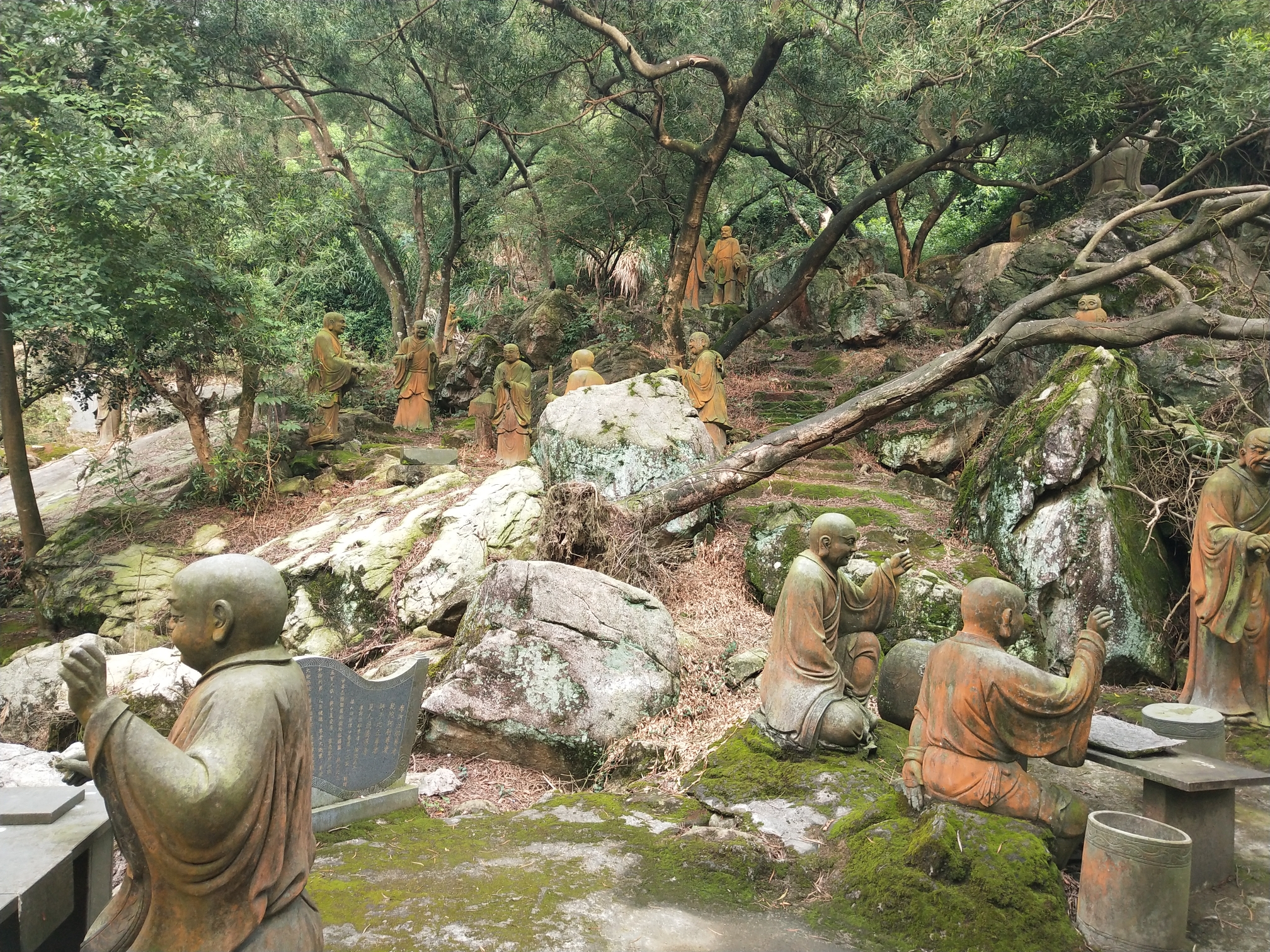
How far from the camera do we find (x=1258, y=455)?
7.03m

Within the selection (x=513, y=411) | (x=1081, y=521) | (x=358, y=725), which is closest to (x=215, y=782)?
(x=358, y=725)

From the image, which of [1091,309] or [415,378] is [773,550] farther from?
[415,378]

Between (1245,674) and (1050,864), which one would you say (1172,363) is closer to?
(1245,674)

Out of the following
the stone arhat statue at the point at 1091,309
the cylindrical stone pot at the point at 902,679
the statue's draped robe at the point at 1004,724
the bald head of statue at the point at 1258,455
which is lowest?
the cylindrical stone pot at the point at 902,679

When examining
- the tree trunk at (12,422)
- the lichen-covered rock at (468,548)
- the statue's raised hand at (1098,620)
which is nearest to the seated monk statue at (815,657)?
the statue's raised hand at (1098,620)

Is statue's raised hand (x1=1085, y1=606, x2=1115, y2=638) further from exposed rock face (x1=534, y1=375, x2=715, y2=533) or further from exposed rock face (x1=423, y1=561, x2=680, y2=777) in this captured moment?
exposed rock face (x1=534, y1=375, x2=715, y2=533)

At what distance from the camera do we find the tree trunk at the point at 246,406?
12701mm

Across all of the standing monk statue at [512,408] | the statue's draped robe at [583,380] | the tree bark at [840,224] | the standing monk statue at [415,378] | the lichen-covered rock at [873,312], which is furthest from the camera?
the lichen-covered rock at [873,312]

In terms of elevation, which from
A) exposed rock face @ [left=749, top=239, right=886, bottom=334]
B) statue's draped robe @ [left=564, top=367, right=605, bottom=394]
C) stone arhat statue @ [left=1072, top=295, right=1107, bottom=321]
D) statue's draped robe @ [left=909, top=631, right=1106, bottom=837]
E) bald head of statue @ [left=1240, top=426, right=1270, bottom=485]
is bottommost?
statue's draped robe @ [left=909, top=631, right=1106, bottom=837]

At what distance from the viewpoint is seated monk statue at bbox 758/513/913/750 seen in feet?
19.5

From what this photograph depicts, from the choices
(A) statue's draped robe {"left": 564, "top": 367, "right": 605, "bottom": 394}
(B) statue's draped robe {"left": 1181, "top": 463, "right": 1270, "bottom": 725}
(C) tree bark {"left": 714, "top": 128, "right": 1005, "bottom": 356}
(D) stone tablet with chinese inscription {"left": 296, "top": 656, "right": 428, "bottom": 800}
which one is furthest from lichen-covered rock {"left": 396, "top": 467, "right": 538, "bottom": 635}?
(C) tree bark {"left": 714, "top": 128, "right": 1005, "bottom": 356}

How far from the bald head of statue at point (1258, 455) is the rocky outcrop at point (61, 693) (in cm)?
873

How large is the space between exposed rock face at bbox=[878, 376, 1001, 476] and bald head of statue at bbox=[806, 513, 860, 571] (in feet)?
23.5

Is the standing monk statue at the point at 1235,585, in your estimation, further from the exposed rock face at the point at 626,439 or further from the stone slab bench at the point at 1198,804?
the exposed rock face at the point at 626,439
